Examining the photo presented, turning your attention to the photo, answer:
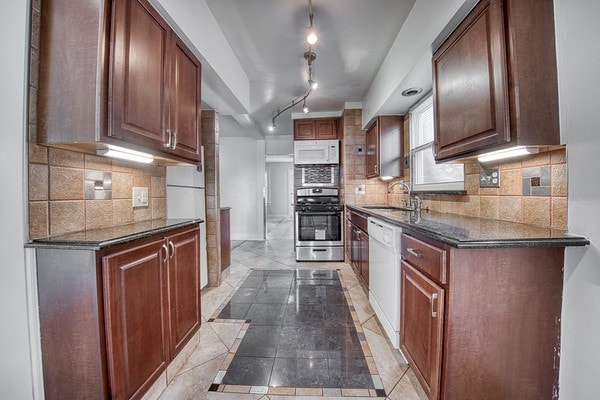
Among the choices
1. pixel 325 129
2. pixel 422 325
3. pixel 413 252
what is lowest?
pixel 422 325

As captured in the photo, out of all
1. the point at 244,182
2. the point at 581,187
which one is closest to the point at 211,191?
the point at 244,182

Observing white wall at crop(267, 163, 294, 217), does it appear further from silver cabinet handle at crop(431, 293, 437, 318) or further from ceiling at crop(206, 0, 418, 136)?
silver cabinet handle at crop(431, 293, 437, 318)

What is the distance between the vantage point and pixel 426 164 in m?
2.56

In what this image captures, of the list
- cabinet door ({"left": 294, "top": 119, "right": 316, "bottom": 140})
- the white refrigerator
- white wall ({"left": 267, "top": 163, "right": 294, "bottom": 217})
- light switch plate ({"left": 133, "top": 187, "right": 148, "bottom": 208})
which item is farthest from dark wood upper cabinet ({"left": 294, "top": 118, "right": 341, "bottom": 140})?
white wall ({"left": 267, "top": 163, "right": 294, "bottom": 217})

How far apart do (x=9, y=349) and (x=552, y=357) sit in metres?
2.25

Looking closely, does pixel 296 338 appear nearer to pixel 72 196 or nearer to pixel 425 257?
pixel 425 257

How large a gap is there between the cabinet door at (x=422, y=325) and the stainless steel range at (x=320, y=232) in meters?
2.33

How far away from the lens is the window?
207 centimetres

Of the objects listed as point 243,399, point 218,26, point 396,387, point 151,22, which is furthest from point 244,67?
point 396,387

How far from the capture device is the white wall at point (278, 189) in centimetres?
1030

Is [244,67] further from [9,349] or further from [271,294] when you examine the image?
[9,349]

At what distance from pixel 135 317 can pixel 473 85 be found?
6.68ft

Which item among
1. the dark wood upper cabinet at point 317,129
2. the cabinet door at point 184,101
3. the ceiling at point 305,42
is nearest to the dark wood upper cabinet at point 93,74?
the cabinet door at point 184,101

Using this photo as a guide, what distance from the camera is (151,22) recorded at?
1261mm
